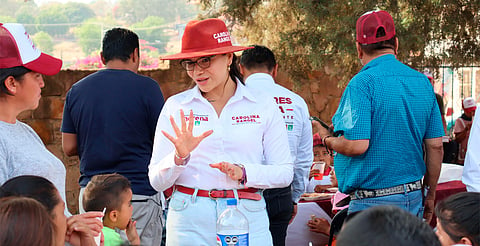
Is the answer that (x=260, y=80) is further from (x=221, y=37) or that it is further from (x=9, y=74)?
(x=9, y=74)

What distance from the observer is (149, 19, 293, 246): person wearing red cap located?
9.18 feet

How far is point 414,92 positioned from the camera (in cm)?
346

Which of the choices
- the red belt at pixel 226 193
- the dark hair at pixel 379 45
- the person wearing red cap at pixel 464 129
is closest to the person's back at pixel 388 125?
the dark hair at pixel 379 45

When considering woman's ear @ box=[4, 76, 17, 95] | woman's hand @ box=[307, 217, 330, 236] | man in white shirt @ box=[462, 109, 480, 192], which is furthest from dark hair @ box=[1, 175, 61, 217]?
woman's hand @ box=[307, 217, 330, 236]

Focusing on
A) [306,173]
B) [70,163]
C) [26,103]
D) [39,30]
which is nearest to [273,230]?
[306,173]

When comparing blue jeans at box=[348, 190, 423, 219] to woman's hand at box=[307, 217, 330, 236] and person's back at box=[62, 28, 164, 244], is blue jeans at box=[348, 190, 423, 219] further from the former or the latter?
person's back at box=[62, 28, 164, 244]

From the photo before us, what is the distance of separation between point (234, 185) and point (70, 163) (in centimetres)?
443

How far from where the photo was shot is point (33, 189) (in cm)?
237

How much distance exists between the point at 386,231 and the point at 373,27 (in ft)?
7.08

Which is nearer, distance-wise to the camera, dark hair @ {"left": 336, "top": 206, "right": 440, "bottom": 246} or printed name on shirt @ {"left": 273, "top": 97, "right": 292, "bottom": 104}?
dark hair @ {"left": 336, "top": 206, "right": 440, "bottom": 246}

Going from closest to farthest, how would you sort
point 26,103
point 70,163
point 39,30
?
point 26,103 → point 70,163 → point 39,30

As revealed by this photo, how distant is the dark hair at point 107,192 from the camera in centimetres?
345

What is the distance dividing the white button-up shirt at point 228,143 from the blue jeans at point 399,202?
28.7 inches

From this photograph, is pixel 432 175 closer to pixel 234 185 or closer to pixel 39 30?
pixel 234 185
